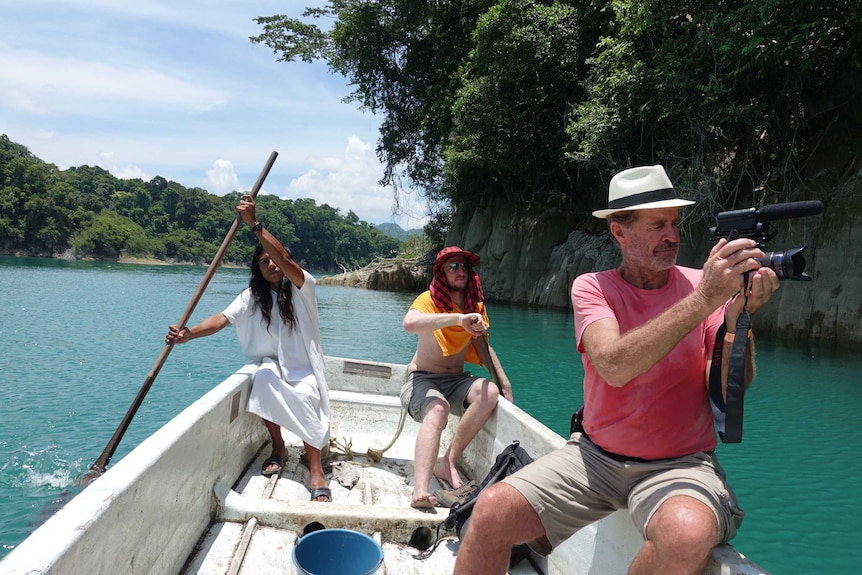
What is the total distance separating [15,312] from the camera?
15227 mm

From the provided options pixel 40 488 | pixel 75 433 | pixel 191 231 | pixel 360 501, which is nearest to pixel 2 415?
pixel 75 433

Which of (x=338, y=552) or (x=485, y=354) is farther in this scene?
(x=485, y=354)

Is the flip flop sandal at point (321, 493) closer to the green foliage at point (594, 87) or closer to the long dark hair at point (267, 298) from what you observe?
the long dark hair at point (267, 298)

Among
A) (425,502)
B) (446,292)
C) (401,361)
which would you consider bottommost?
(401,361)

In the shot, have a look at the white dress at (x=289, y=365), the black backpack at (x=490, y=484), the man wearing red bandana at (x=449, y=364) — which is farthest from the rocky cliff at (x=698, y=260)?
the white dress at (x=289, y=365)

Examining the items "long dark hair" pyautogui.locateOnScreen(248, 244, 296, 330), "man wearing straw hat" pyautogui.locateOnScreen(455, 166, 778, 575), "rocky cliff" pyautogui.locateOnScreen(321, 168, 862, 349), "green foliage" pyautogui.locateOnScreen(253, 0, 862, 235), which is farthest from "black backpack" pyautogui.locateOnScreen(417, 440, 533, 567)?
"green foliage" pyautogui.locateOnScreen(253, 0, 862, 235)

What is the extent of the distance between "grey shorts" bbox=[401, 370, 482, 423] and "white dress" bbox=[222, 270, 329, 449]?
545mm

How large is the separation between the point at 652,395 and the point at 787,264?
628mm

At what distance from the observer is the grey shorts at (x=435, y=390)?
144 inches

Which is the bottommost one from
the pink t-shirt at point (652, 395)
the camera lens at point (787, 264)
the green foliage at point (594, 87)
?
the pink t-shirt at point (652, 395)

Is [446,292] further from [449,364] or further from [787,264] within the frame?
[787,264]

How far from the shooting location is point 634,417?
6.88 feet

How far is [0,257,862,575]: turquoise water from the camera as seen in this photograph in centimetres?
431

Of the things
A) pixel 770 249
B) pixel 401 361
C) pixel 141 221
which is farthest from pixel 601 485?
pixel 141 221
